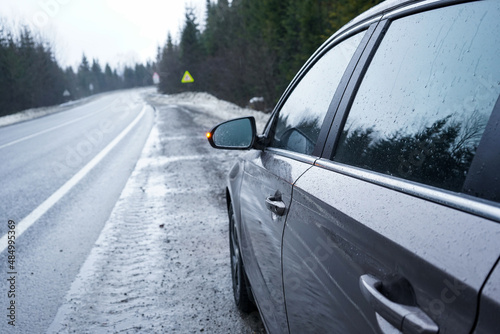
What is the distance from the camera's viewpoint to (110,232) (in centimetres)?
465

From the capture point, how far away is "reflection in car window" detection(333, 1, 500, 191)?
36.4 inches

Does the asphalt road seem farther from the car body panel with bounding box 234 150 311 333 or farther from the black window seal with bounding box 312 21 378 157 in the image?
the black window seal with bounding box 312 21 378 157

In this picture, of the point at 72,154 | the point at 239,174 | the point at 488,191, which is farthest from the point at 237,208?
the point at 72,154

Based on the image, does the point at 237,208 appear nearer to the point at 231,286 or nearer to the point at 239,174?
the point at 239,174

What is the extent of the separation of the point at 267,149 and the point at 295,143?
0.42m

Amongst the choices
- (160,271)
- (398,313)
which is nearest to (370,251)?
(398,313)

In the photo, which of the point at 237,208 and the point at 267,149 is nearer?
the point at 267,149

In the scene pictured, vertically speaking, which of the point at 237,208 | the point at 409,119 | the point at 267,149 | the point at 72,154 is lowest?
the point at 72,154

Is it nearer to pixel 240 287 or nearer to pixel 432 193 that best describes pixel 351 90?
pixel 432 193

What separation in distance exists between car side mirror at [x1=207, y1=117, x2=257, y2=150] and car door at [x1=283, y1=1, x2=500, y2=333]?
3.23 feet

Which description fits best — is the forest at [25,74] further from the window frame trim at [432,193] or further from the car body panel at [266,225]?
the window frame trim at [432,193]

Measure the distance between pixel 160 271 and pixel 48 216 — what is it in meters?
2.63

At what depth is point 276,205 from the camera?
173 centimetres

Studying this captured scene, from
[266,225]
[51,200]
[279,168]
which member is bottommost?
[51,200]
